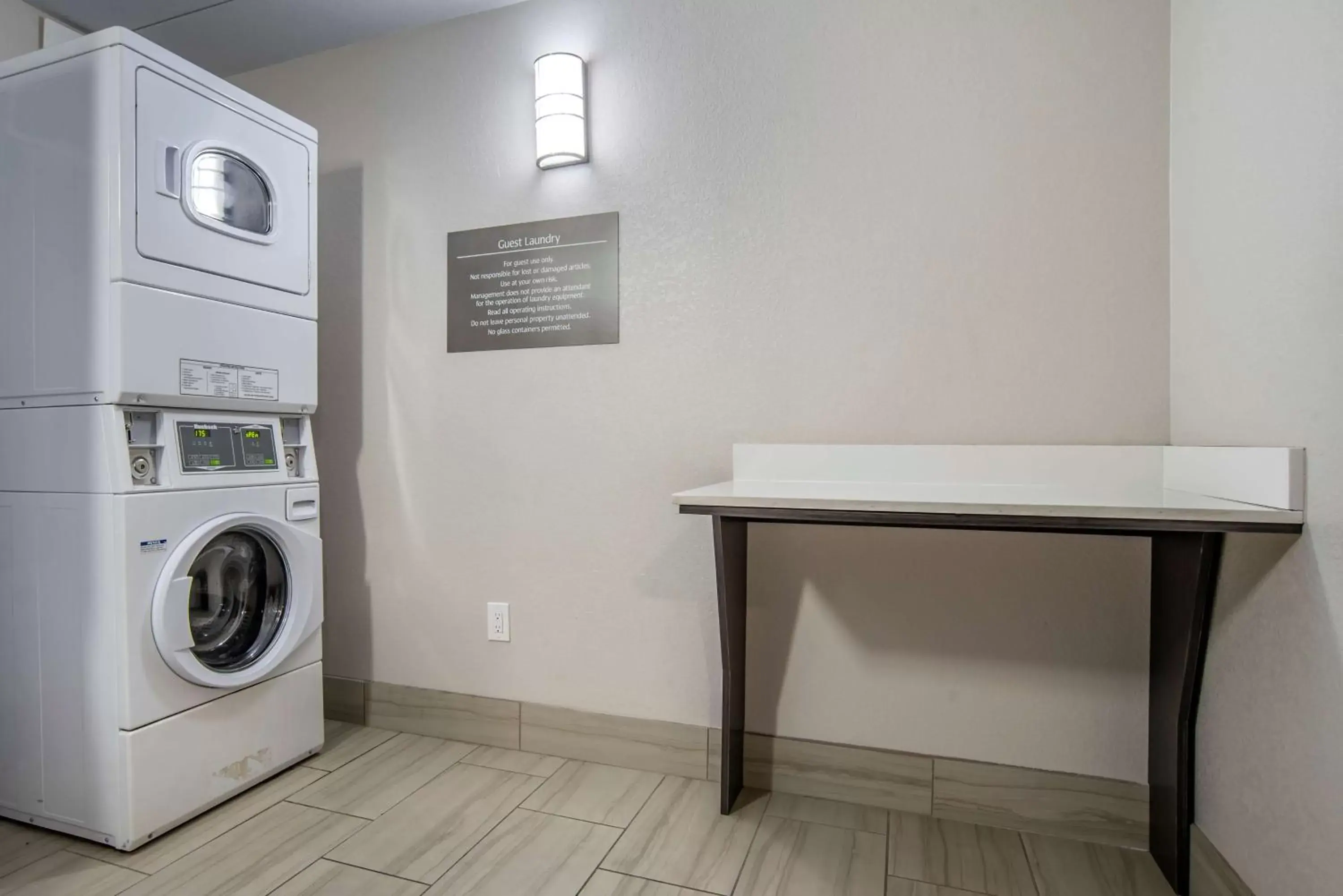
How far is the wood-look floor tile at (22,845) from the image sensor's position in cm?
149

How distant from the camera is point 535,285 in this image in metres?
2.05

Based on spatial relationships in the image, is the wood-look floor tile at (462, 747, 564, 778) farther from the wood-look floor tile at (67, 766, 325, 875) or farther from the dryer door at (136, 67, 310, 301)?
the dryer door at (136, 67, 310, 301)

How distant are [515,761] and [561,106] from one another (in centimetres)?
185

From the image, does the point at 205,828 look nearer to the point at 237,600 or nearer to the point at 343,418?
the point at 237,600

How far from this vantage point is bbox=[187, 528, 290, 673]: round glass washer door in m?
1.72

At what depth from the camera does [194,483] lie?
1633 mm

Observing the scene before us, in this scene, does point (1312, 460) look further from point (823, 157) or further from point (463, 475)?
point (463, 475)

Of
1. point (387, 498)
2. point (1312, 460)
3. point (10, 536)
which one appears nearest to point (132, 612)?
point (10, 536)

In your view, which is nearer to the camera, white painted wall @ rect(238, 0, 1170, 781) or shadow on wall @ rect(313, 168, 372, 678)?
white painted wall @ rect(238, 0, 1170, 781)

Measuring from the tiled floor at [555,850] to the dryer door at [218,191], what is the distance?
130cm

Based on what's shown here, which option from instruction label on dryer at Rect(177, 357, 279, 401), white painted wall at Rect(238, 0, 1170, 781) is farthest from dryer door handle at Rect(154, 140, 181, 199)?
white painted wall at Rect(238, 0, 1170, 781)

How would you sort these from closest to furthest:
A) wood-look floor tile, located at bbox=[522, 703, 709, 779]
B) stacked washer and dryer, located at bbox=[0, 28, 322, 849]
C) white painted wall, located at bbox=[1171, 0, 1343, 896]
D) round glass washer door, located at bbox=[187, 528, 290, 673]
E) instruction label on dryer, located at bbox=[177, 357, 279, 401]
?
white painted wall, located at bbox=[1171, 0, 1343, 896]
stacked washer and dryer, located at bbox=[0, 28, 322, 849]
instruction label on dryer, located at bbox=[177, 357, 279, 401]
round glass washer door, located at bbox=[187, 528, 290, 673]
wood-look floor tile, located at bbox=[522, 703, 709, 779]

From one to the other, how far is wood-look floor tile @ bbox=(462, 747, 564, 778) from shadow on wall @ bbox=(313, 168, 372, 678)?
1.67 ft

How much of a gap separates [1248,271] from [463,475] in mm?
1938
